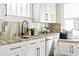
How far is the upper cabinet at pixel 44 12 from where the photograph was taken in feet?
5.63

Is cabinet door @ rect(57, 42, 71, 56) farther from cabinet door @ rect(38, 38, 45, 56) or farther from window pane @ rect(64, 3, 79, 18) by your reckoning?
window pane @ rect(64, 3, 79, 18)

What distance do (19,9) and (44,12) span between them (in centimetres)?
28

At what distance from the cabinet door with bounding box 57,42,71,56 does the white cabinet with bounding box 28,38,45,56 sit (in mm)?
179

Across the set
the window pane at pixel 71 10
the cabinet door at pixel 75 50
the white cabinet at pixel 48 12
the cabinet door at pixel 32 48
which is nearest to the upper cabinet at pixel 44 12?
the white cabinet at pixel 48 12

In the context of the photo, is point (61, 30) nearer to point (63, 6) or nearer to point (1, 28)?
point (63, 6)

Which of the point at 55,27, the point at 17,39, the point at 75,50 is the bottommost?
the point at 75,50

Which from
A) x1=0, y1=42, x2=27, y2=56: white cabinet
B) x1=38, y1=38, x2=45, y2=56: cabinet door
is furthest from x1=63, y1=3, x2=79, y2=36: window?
x1=0, y1=42, x2=27, y2=56: white cabinet

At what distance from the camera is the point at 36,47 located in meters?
1.73

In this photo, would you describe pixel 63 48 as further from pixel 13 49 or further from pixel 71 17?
pixel 13 49

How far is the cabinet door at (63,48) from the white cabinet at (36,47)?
0.18 meters

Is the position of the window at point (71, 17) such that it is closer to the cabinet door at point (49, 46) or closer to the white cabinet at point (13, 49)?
the cabinet door at point (49, 46)

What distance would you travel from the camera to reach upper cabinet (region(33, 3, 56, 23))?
172 cm

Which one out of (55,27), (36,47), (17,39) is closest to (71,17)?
(55,27)

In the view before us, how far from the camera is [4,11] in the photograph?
5.42 feet
